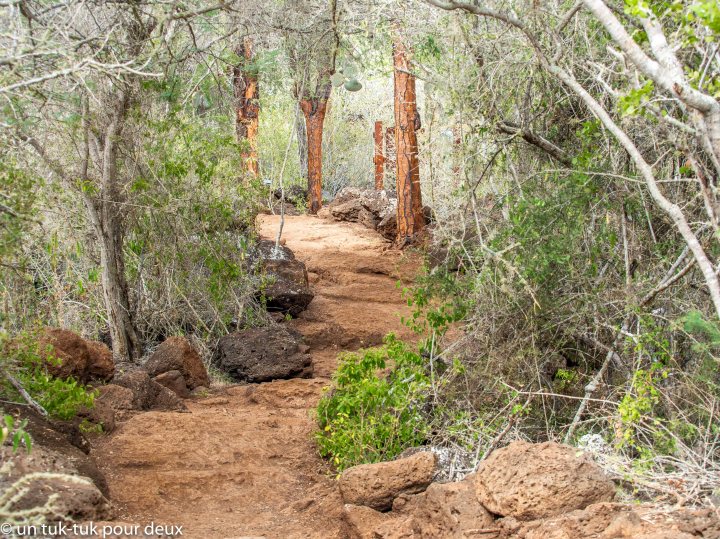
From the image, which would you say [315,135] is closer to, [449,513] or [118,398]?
[118,398]

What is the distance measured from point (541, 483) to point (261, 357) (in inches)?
208

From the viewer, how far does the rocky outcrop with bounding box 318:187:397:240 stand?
16.7m

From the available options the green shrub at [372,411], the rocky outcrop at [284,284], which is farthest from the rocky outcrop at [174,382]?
the rocky outcrop at [284,284]

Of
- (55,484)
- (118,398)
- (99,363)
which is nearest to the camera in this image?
(55,484)

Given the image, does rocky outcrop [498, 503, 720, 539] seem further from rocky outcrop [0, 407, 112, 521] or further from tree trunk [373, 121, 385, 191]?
tree trunk [373, 121, 385, 191]

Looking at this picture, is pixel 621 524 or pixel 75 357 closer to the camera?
pixel 621 524

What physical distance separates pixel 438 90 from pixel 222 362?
12.9 feet

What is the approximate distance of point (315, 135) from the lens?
20078mm

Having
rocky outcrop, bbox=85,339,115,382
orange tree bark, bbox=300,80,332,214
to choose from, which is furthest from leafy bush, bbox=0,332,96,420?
orange tree bark, bbox=300,80,332,214

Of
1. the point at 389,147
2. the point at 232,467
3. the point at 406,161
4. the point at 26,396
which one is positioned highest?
the point at 389,147

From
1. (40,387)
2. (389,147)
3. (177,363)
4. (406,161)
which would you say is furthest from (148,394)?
(389,147)

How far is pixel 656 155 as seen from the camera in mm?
6234

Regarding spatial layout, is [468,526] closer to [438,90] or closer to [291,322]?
[438,90]

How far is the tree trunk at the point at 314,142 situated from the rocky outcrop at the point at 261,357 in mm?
10247
